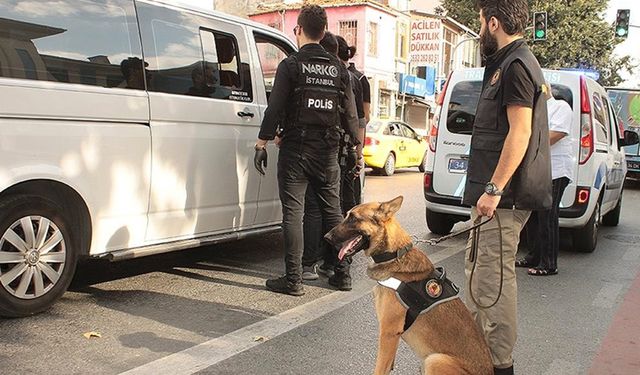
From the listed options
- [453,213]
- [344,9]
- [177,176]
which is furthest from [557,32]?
[177,176]

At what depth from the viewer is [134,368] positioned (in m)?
3.21

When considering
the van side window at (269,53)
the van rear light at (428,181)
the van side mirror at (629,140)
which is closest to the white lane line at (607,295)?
the van rear light at (428,181)

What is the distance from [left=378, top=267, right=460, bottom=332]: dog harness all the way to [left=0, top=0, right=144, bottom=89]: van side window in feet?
8.17

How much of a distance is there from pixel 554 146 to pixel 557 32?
1117 inches

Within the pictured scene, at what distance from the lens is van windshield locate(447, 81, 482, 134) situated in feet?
21.7

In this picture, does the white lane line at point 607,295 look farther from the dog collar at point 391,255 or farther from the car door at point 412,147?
the car door at point 412,147

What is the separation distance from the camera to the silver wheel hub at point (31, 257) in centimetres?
364

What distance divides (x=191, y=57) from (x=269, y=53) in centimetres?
123

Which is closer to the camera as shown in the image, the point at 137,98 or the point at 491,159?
the point at 491,159

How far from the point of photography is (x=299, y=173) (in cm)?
452

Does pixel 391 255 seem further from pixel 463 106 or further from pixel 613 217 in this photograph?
pixel 613 217

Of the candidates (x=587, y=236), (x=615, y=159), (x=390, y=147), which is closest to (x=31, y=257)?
(x=587, y=236)

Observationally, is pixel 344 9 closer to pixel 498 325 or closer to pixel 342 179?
pixel 342 179

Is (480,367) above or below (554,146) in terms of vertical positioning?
below
